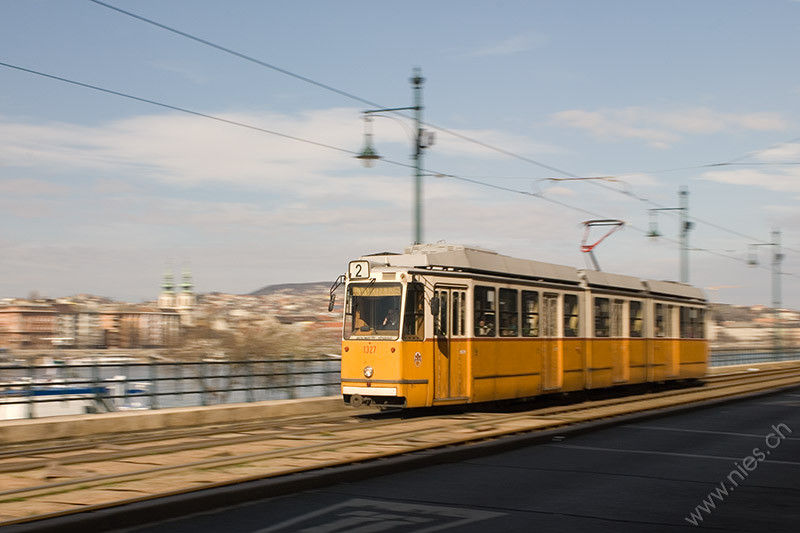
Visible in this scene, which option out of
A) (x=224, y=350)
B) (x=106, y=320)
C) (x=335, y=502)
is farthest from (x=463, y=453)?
(x=106, y=320)

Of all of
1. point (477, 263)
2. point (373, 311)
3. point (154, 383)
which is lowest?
point (154, 383)

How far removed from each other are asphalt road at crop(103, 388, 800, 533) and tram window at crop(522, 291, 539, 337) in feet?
22.8

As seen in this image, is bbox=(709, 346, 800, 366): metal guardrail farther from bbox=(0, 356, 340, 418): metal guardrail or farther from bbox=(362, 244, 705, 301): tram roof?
bbox=(0, 356, 340, 418): metal guardrail

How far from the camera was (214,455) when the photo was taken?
11648 mm

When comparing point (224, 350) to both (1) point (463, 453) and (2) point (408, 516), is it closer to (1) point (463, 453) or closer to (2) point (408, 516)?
(1) point (463, 453)

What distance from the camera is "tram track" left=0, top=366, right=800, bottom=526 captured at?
8414mm

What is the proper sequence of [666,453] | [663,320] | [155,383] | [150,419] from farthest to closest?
[663,320] < [155,383] < [150,419] < [666,453]

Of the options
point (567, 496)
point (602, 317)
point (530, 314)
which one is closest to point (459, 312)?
point (530, 314)

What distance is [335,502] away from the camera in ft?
28.1

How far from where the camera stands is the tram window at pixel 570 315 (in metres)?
22.9

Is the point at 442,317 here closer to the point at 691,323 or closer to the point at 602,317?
the point at 602,317

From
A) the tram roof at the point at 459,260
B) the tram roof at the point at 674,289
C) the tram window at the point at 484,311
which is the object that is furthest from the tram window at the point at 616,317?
the tram window at the point at 484,311

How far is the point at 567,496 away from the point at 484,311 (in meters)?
10.5

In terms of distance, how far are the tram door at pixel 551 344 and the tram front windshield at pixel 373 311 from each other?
16.2 ft
